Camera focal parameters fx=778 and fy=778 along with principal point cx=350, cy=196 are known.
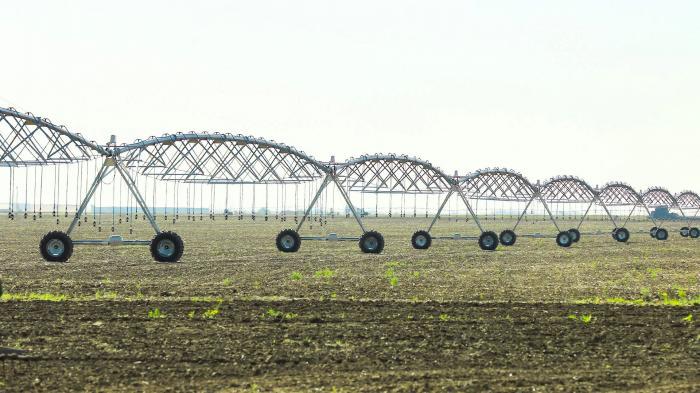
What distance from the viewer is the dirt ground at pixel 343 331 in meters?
10.3

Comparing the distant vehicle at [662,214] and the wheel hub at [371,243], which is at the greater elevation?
the distant vehicle at [662,214]

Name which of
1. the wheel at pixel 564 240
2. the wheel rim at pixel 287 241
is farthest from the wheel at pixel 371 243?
the wheel at pixel 564 240

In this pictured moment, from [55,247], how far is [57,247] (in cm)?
7

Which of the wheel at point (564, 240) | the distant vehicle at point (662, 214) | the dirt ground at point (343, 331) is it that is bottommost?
the dirt ground at point (343, 331)

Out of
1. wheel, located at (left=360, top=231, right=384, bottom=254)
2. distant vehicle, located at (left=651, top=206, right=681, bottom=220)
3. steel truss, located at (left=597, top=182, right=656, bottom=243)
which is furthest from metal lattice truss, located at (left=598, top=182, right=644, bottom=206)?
distant vehicle, located at (left=651, top=206, right=681, bottom=220)

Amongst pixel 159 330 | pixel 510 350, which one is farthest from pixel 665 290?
pixel 159 330

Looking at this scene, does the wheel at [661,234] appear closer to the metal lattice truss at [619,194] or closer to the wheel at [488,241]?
the metal lattice truss at [619,194]

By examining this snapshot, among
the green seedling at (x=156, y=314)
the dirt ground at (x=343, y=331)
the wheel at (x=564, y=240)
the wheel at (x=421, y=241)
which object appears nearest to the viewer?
the dirt ground at (x=343, y=331)

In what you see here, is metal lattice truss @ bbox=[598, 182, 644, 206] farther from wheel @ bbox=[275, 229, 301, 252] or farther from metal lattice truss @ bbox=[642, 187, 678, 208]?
wheel @ bbox=[275, 229, 301, 252]

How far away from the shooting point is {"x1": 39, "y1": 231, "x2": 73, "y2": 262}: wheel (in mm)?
27234

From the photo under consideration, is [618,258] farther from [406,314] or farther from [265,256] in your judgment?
[406,314]

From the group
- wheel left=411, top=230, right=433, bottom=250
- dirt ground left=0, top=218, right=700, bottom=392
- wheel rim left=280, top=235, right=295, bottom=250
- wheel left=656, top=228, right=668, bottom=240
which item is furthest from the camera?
wheel left=656, top=228, right=668, bottom=240

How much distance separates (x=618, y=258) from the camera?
34375mm

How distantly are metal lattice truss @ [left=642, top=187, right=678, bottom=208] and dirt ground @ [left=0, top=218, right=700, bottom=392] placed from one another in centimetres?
4835
